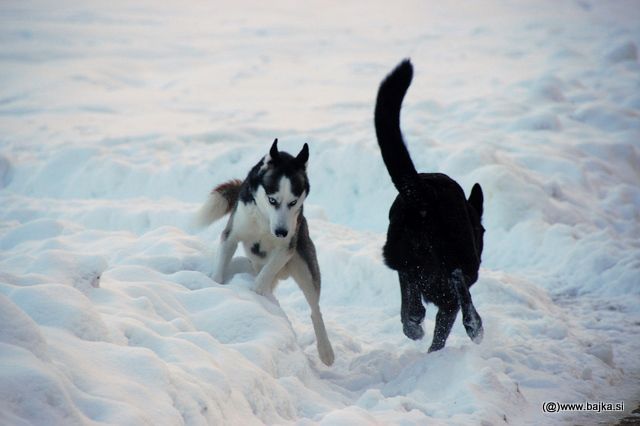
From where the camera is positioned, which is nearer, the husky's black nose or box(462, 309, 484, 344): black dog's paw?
box(462, 309, 484, 344): black dog's paw

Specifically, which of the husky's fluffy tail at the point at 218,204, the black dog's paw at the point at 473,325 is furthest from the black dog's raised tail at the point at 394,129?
the husky's fluffy tail at the point at 218,204

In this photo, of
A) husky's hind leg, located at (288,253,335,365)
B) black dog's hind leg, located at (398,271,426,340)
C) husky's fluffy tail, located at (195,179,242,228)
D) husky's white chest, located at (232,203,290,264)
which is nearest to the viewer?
black dog's hind leg, located at (398,271,426,340)

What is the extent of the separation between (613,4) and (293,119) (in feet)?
57.5

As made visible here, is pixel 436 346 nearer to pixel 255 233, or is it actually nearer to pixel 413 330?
pixel 413 330

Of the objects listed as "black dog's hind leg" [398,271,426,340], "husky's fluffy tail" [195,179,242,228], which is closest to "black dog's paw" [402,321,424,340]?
"black dog's hind leg" [398,271,426,340]

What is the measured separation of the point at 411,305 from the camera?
187 inches

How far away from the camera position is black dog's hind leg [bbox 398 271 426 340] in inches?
185

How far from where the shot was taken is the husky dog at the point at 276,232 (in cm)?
482

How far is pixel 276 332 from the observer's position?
13.5ft

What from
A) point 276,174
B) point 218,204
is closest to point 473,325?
point 276,174

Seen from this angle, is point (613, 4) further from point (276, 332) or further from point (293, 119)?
point (276, 332)

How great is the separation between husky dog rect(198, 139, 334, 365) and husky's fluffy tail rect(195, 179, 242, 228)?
0.46 meters

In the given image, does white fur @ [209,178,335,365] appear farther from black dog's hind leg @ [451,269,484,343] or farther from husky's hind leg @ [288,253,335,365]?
black dog's hind leg @ [451,269,484,343]

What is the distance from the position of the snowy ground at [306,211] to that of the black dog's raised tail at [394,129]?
3.79 ft
